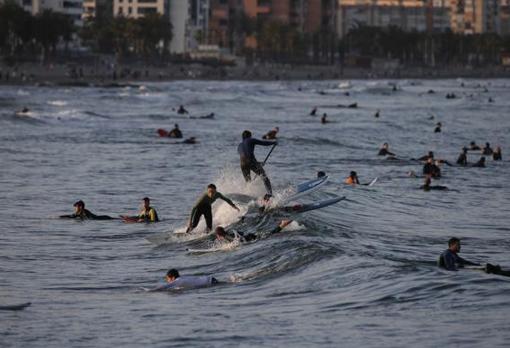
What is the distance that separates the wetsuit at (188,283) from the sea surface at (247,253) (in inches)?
7.9

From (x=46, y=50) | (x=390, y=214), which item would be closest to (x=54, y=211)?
(x=390, y=214)

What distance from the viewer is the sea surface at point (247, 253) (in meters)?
19.1

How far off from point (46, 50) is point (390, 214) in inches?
6276

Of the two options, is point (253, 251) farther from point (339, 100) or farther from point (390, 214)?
point (339, 100)

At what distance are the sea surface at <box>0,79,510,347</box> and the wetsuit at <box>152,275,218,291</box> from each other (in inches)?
7.9

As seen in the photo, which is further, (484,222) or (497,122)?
(497,122)

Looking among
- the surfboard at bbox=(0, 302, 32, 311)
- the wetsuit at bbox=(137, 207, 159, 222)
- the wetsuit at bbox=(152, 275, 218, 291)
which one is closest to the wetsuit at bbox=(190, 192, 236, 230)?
the wetsuit at bbox=(137, 207, 159, 222)

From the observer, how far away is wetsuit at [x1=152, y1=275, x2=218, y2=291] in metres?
22.5

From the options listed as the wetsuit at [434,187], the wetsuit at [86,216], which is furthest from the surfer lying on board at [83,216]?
the wetsuit at [434,187]

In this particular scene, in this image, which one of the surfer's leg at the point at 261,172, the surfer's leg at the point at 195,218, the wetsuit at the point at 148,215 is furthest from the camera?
the wetsuit at the point at 148,215

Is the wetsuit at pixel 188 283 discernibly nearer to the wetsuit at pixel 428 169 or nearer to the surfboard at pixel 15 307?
the surfboard at pixel 15 307

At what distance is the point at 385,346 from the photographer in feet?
58.2

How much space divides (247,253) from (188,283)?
4.59m

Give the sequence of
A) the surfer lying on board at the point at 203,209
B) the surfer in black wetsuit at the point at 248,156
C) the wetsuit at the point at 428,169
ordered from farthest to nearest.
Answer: the wetsuit at the point at 428,169, the surfer in black wetsuit at the point at 248,156, the surfer lying on board at the point at 203,209
